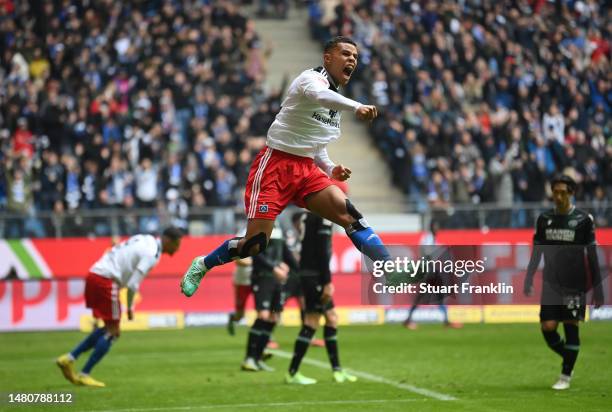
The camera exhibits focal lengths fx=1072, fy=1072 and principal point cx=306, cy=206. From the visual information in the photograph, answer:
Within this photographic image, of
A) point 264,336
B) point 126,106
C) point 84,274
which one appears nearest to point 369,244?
point 264,336

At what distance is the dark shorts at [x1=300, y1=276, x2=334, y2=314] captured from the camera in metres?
13.5

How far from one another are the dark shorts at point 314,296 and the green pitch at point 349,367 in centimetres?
91

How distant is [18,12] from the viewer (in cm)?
2783

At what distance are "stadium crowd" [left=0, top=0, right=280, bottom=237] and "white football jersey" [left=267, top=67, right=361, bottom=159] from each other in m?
13.3

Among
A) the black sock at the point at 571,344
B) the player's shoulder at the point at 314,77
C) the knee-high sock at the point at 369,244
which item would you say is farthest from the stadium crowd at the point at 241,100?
the player's shoulder at the point at 314,77

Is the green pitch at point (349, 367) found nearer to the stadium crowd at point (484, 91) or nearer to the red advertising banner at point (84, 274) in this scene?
the red advertising banner at point (84, 274)

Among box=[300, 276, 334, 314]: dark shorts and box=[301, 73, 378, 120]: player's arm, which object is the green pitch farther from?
box=[301, 73, 378, 120]: player's arm

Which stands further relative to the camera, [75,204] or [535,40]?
[535,40]

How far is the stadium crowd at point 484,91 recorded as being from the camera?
27062mm

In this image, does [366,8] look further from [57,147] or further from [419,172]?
[57,147]

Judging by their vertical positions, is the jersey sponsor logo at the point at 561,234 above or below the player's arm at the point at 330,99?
below

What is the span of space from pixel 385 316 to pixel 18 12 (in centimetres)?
1249

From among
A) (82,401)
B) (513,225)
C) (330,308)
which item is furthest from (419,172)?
(82,401)

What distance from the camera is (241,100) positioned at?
27.0 meters
